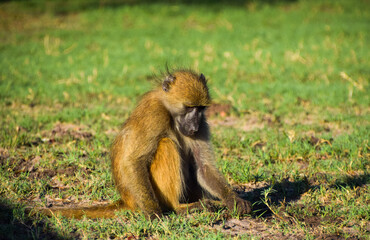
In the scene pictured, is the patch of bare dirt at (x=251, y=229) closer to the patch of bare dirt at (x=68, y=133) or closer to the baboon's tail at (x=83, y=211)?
the baboon's tail at (x=83, y=211)

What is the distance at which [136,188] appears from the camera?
4.13 metres

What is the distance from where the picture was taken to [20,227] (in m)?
3.83

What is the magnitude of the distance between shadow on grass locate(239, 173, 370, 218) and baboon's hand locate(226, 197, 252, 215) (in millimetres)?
302

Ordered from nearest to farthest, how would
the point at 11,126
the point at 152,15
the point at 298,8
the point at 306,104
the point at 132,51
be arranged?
the point at 11,126
the point at 306,104
the point at 132,51
the point at 152,15
the point at 298,8

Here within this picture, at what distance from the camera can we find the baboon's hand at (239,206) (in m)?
4.16

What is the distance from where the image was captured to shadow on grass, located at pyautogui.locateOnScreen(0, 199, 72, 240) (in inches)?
144

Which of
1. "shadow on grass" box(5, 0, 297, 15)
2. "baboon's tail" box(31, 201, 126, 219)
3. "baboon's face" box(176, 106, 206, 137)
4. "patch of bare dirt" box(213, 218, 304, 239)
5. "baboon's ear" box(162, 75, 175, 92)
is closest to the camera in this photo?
"patch of bare dirt" box(213, 218, 304, 239)

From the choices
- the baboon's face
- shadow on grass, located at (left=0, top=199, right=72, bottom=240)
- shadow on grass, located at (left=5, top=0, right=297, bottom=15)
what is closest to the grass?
shadow on grass, located at (left=0, top=199, right=72, bottom=240)

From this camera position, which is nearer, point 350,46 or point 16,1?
point 350,46

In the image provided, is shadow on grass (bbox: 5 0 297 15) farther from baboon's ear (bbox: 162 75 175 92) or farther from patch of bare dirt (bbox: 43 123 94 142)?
baboon's ear (bbox: 162 75 175 92)

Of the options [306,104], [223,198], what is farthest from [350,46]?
[223,198]

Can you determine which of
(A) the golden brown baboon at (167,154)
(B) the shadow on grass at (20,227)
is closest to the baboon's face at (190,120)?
(A) the golden brown baboon at (167,154)

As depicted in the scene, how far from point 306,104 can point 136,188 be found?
4880 mm

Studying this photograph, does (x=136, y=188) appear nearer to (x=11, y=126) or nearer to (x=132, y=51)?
(x=11, y=126)
